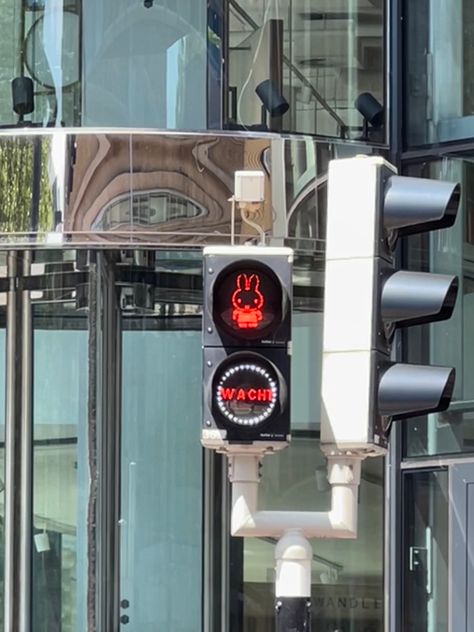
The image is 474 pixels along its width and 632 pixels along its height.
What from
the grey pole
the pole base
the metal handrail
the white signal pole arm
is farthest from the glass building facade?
the pole base

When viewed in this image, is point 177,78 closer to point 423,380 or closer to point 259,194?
point 259,194

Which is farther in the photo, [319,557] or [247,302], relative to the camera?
[319,557]

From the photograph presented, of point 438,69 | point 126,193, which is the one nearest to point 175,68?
point 126,193

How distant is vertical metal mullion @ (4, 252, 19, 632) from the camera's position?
10.5 meters

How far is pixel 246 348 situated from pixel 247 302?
15 cm

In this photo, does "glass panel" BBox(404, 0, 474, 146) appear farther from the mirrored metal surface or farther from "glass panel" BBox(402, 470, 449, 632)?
"glass panel" BBox(402, 470, 449, 632)

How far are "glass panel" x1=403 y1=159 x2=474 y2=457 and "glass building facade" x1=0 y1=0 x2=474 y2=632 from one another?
0.6 inches

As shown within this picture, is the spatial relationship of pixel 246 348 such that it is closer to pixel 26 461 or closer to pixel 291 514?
pixel 291 514

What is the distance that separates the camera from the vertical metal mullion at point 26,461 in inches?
415

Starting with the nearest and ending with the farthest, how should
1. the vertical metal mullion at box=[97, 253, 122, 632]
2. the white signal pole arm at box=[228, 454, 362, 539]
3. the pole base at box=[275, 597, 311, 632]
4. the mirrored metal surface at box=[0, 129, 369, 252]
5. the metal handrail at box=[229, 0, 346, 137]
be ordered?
the pole base at box=[275, 597, 311, 632], the white signal pole arm at box=[228, 454, 362, 539], the mirrored metal surface at box=[0, 129, 369, 252], the metal handrail at box=[229, 0, 346, 137], the vertical metal mullion at box=[97, 253, 122, 632]

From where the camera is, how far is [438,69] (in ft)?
33.6

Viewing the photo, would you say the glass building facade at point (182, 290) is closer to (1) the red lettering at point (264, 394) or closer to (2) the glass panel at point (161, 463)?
(2) the glass panel at point (161, 463)

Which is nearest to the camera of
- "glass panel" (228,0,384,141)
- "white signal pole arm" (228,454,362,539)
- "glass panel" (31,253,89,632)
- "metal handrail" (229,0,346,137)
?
"white signal pole arm" (228,454,362,539)

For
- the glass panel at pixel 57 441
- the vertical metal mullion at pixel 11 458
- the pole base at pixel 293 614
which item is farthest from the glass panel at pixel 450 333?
the pole base at pixel 293 614
